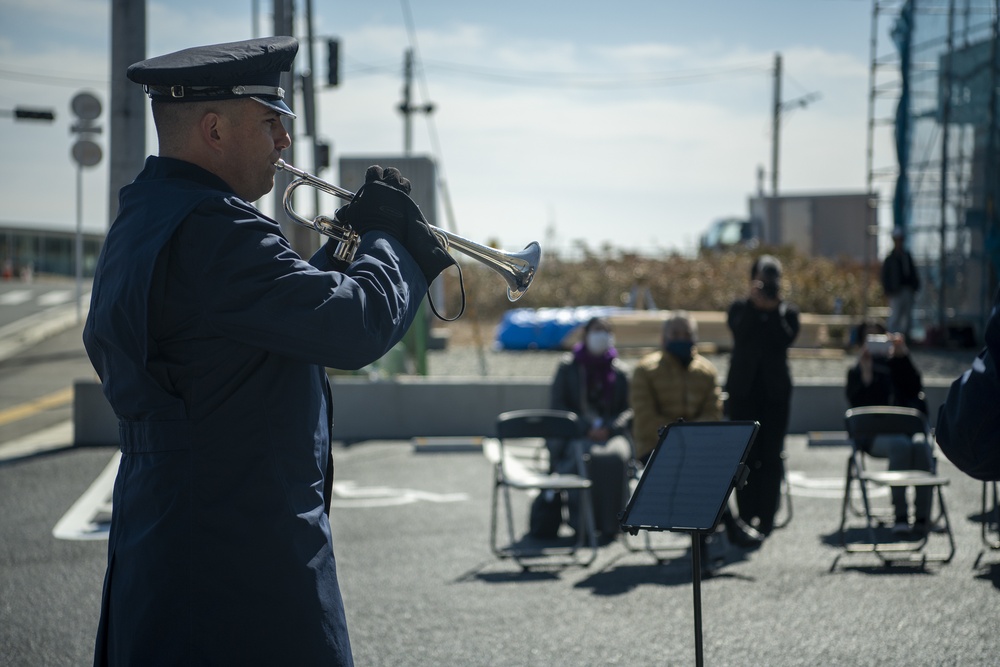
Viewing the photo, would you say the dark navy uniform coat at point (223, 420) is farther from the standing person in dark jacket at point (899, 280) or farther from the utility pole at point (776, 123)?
the utility pole at point (776, 123)

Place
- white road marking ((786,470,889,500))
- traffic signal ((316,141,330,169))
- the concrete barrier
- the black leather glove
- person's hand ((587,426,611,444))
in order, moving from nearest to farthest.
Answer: the black leather glove, person's hand ((587,426,611,444)), white road marking ((786,470,889,500)), the concrete barrier, traffic signal ((316,141,330,169))

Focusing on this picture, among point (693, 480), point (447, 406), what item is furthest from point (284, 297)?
point (447, 406)

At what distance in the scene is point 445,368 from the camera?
716 inches

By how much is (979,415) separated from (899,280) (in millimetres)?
15171

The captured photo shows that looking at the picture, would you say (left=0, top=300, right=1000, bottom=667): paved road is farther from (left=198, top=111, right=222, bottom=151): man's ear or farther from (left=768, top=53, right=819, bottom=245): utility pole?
(left=768, top=53, right=819, bottom=245): utility pole

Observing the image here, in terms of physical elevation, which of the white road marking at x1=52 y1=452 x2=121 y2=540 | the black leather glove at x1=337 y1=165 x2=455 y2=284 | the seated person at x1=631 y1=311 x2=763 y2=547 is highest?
the black leather glove at x1=337 y1=165 x2=455 y2=284

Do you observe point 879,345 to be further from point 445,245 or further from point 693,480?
point 445,245

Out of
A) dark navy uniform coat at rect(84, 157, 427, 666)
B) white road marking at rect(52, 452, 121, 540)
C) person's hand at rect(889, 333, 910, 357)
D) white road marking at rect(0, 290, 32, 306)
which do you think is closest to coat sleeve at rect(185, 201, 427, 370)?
dark navy uniform coat at rect(84, 157, 427, 666)

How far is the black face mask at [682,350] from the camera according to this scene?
797 cm

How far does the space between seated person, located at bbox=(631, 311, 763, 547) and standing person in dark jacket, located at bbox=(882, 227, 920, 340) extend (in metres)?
9.52

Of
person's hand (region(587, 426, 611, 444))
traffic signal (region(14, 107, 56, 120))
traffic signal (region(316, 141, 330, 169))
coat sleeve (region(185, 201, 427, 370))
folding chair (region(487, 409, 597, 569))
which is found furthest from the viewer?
traffic signal (region(14, 107, 56, 120))

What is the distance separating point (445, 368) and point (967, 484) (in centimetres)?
996

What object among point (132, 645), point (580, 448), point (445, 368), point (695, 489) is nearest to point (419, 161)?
point (445, 368)

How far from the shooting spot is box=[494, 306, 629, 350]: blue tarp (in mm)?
20938
